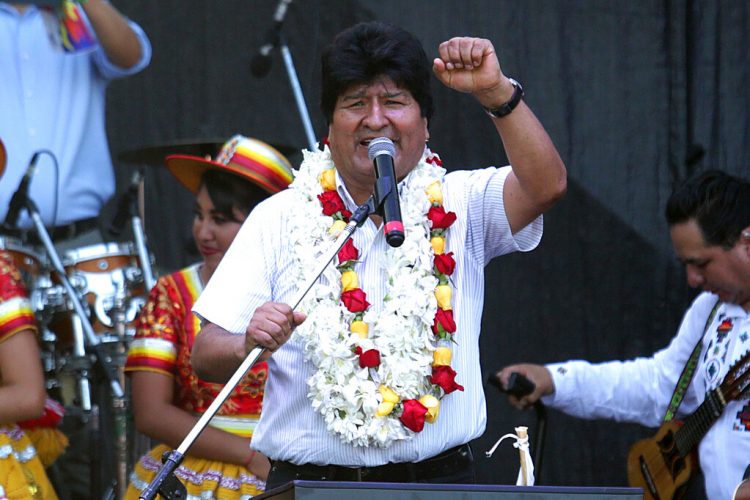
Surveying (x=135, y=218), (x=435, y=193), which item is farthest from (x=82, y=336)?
(x=435, y=193)

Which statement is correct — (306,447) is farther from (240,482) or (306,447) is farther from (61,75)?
(61,75)

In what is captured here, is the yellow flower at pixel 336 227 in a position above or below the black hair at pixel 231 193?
above

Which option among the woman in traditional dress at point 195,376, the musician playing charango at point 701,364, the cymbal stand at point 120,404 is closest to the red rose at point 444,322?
the woman in traditional dress at point 195,376

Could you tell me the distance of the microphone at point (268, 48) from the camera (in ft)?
16.7

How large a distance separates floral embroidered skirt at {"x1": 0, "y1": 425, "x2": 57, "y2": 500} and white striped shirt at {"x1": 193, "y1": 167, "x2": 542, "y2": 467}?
1.05 metres

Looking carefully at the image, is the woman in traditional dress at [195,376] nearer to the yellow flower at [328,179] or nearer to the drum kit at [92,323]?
the drum kit at [92,323]

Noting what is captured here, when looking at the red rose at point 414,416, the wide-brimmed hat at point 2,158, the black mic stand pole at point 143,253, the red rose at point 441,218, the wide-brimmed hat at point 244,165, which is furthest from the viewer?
the wide-brimmed hat at point 2,158

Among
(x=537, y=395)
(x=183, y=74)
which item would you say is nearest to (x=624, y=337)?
(x=537, y=395)

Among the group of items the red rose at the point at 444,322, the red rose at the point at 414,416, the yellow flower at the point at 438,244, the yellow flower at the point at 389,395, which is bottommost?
the red rose at the point at 414,416

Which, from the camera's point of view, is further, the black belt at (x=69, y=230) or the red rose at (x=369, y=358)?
the black belt at (x=69, y=230)

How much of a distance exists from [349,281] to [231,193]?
1385mm

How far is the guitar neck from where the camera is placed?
4.07 m

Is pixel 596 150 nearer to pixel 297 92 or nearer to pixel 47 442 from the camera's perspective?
pixel 297 92

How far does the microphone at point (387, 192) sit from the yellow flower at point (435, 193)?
46 centimetres
